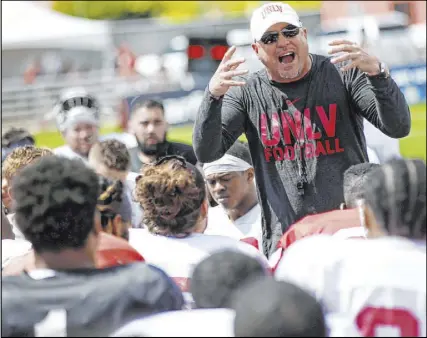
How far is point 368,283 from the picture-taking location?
10.2 ft

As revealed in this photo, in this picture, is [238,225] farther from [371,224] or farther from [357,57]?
[371,224]

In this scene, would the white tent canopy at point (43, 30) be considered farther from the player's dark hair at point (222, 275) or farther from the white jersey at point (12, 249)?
the player's dark hair at point (222, 275)

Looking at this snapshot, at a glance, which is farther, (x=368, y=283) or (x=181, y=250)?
(x=181, y=250)

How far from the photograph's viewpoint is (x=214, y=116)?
15.9ft

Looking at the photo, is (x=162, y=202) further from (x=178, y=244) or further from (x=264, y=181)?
(x=264, y=181)

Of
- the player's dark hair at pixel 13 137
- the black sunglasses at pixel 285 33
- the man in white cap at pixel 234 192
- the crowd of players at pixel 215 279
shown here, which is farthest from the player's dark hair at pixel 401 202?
the player's dark hair at pixel 13 137

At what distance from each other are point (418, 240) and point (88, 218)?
1097 mm

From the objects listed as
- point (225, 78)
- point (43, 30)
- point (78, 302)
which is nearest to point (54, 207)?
point (78, 302)

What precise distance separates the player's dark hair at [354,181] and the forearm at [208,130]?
0.65m

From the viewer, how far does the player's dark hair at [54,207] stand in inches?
133

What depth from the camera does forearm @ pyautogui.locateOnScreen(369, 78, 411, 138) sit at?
15.3ft

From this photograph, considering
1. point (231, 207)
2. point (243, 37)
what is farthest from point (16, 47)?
point (231, 207)

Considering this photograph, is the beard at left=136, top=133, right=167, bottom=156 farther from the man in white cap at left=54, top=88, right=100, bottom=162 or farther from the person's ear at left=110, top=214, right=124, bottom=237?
the person's ear at left=110, top=214, right=124, bottom=237

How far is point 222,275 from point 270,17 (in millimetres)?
2172
